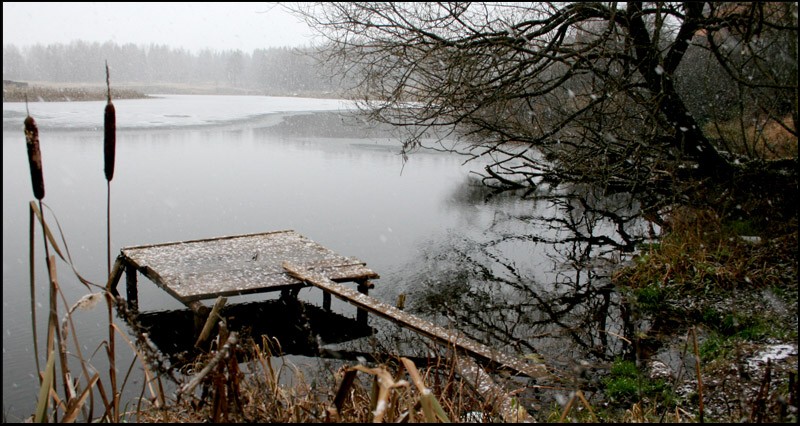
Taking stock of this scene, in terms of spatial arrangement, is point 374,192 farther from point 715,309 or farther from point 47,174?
point 715,309

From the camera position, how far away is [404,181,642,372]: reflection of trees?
7301mm

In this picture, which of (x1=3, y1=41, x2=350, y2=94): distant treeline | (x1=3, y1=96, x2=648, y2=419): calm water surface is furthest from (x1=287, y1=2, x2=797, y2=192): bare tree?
(x1=3, y1=41, x2=350, y2=94): distant treeline

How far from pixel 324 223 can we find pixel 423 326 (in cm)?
578

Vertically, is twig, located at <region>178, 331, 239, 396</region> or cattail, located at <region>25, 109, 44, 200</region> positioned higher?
cattail, located at <region>25, 109, 44, 200</region>

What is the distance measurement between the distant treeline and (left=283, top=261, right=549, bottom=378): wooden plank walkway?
41.2 meters

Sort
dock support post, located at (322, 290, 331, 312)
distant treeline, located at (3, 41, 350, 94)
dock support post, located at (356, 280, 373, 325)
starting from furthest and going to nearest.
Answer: distant treeline, located at (3, 41, 350, 94), dock support post, located at (322, 290, 331, 312), dock support post, located at (356, 280, 373, 325)

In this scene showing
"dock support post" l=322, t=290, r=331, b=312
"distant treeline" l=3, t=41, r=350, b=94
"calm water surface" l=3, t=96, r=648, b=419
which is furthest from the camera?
"distant treeline" l=3, t=41, r=350, b=94

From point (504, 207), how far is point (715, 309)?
22.6ft

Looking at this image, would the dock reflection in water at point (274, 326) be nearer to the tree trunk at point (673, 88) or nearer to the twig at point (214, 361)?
the tree trunk at point (673, 88)

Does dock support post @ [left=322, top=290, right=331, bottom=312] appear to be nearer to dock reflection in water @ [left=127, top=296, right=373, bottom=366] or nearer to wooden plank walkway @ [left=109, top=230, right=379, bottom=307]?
dock reflection in water @ [left=127, top=296, right=373, bottom=366]

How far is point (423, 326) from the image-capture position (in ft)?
21.6

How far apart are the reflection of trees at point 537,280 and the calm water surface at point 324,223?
3 cm

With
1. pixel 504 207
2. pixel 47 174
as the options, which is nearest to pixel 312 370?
pixel 504 207

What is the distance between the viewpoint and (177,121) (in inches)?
1049
